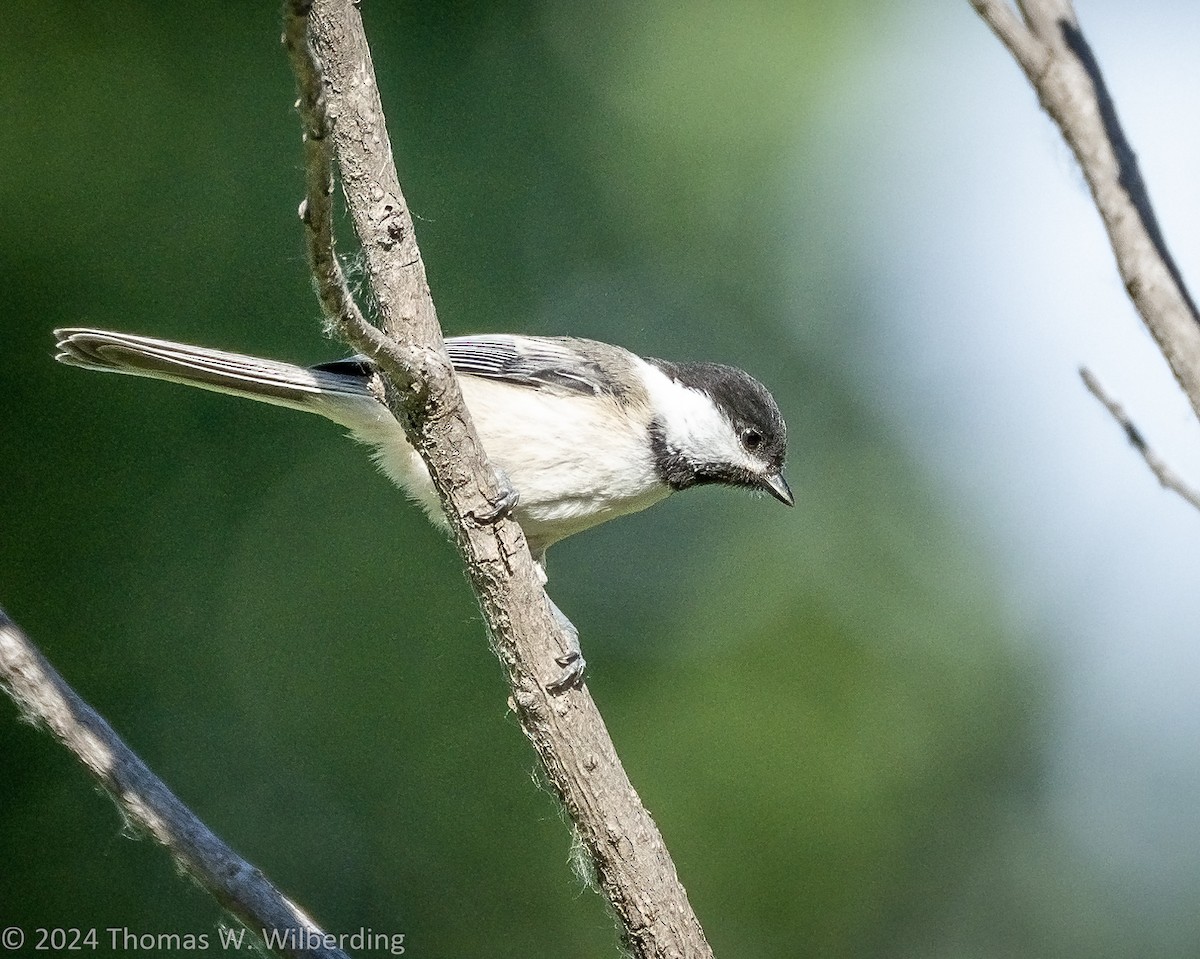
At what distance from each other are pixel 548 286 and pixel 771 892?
3.41 m

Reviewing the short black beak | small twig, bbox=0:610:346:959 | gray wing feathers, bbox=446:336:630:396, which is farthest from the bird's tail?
the short black beak

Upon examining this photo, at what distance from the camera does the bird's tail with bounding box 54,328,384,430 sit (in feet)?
10.4

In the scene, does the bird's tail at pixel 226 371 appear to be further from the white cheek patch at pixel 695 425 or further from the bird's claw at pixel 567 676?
the bird's claw at pixel 567 676

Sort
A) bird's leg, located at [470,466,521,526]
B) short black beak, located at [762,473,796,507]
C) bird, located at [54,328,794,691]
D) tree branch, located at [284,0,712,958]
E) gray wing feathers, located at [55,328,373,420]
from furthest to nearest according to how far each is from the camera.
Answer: short black beak, located at [762,473,796,507]
bird, located at [54,328,794,691]
gray wing feathers, located at [55,328,373,420]
bird's leg, located at [470,466,521,526]
tree branch, located at [284,0,712,958]

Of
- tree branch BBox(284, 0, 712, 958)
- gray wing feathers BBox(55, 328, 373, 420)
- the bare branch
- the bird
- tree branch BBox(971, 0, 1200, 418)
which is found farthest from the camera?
the bird

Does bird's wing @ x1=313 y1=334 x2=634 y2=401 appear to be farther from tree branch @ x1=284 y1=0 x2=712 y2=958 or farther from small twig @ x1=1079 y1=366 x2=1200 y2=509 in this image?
small twig @ x1=1079 y1=366 x2=1200 y2=509

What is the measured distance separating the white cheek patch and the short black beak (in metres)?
0.05

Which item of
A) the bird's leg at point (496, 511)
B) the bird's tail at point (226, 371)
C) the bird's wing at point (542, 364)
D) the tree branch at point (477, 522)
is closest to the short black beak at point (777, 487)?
the bird's wing at point (542, 364)

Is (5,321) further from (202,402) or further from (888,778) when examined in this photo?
(888,778)

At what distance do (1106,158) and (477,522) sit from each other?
1.32 metres

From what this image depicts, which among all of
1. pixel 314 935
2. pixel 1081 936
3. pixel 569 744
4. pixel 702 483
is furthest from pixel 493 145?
pixel 1081 936

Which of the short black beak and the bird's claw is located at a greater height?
the short black beak

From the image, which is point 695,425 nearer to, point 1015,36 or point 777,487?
point 777,487

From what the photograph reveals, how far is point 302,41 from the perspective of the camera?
58.6 inches
